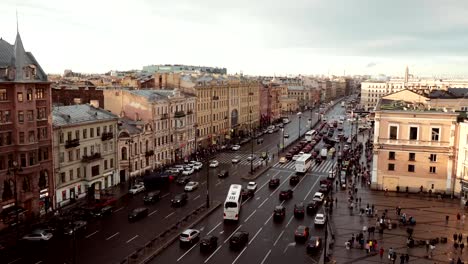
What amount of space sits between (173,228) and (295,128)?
99.9 m

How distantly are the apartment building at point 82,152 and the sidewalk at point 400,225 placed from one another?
92.2 feet

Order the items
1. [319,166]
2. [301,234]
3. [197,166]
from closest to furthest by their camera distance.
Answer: [301,234] < [197,166] < [319,166]

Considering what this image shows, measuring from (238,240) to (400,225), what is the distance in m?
17.6

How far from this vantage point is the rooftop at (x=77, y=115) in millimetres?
53438

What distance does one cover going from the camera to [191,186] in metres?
59.3

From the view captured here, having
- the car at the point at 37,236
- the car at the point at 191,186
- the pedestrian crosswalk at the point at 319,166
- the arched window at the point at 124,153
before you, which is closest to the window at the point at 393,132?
the pedestrian crosswalk at the point at 319,166

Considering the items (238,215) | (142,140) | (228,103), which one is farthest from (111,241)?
(228,103)

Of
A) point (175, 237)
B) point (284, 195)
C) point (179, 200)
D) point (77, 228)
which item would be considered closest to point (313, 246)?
point (175, 237)

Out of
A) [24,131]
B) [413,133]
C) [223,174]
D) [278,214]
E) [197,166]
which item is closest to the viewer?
[24,131]

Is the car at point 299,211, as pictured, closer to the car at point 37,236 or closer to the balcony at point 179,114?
the car at point 37,236

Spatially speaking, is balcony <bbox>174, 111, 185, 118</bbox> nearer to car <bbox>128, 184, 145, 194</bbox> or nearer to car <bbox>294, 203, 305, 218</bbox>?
car <bbox>128, 184, 145, 194</bbox>

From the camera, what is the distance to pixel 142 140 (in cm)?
6819

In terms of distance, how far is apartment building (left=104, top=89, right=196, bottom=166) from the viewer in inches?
2854

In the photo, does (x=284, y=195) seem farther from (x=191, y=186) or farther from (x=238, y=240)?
(x=238, y=240)
